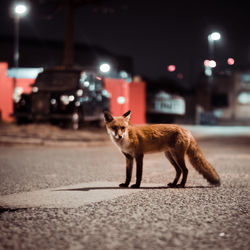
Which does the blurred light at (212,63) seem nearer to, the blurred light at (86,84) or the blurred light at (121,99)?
the blurred light at (86,84)

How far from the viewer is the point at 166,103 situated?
101 ft

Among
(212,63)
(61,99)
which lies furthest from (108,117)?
(212,63)

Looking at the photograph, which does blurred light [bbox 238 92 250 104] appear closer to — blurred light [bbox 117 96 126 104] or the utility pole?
blurred light [bbox 117 96 126 104]

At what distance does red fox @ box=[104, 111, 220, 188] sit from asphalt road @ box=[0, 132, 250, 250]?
0.34 meters

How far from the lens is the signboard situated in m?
29.6

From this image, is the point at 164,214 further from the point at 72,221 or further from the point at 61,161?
the point at 61,161

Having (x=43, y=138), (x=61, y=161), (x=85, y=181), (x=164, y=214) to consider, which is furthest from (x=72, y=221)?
(x=43, y=138)

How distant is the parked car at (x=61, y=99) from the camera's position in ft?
54.3

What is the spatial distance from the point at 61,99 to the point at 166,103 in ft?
49.9

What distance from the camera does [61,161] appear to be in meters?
10.7

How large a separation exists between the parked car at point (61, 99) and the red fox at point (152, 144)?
404 inches

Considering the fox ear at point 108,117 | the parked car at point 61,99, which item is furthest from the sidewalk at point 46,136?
the fox ear at point 108,117

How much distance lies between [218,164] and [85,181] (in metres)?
4.08

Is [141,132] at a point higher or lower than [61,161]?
higher
